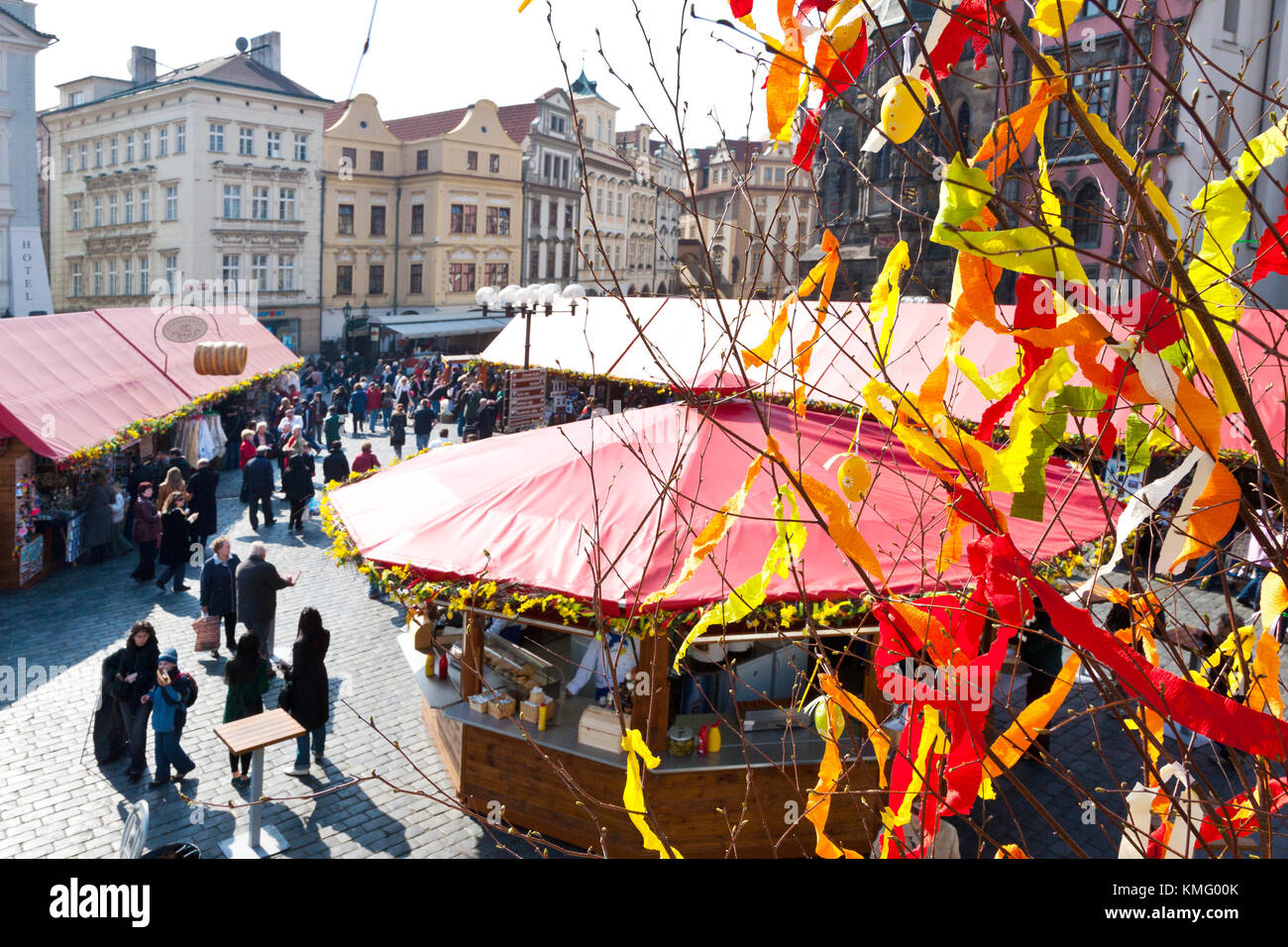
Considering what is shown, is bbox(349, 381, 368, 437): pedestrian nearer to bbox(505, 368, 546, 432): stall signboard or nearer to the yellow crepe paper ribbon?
bbox(505, 368, 546, 432): stall signboard

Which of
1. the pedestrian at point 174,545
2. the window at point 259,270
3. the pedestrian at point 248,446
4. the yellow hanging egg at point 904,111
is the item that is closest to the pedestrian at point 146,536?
the pedestrian at point 174,545

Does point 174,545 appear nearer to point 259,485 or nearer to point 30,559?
point 30,559

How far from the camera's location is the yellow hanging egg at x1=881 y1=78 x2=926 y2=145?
1824 mm

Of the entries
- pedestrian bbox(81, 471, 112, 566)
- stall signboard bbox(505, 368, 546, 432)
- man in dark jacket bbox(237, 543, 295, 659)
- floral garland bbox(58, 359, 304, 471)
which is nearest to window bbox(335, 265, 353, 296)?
floral garland bbox(58, 359, 304, 471)

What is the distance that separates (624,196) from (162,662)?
5045 centimetres

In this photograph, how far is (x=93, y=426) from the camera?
14305 mm

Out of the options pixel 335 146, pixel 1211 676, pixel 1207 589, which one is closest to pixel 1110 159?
pixel 1211 676

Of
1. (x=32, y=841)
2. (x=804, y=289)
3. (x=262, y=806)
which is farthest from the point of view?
(x=262, y=806)

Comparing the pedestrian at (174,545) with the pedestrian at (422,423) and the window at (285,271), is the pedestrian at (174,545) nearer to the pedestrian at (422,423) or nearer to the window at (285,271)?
the pedestrian at (422,423)

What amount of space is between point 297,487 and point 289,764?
313 inches

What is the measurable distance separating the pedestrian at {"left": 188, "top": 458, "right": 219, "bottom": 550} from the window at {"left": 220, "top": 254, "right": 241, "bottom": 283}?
2725 cm

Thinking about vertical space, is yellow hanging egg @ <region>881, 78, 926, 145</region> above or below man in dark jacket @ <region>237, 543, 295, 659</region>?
above

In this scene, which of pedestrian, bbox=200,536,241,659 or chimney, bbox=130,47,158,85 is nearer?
pedestrian, bbox=200,536,241,659

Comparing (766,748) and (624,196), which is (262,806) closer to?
(766,748)
